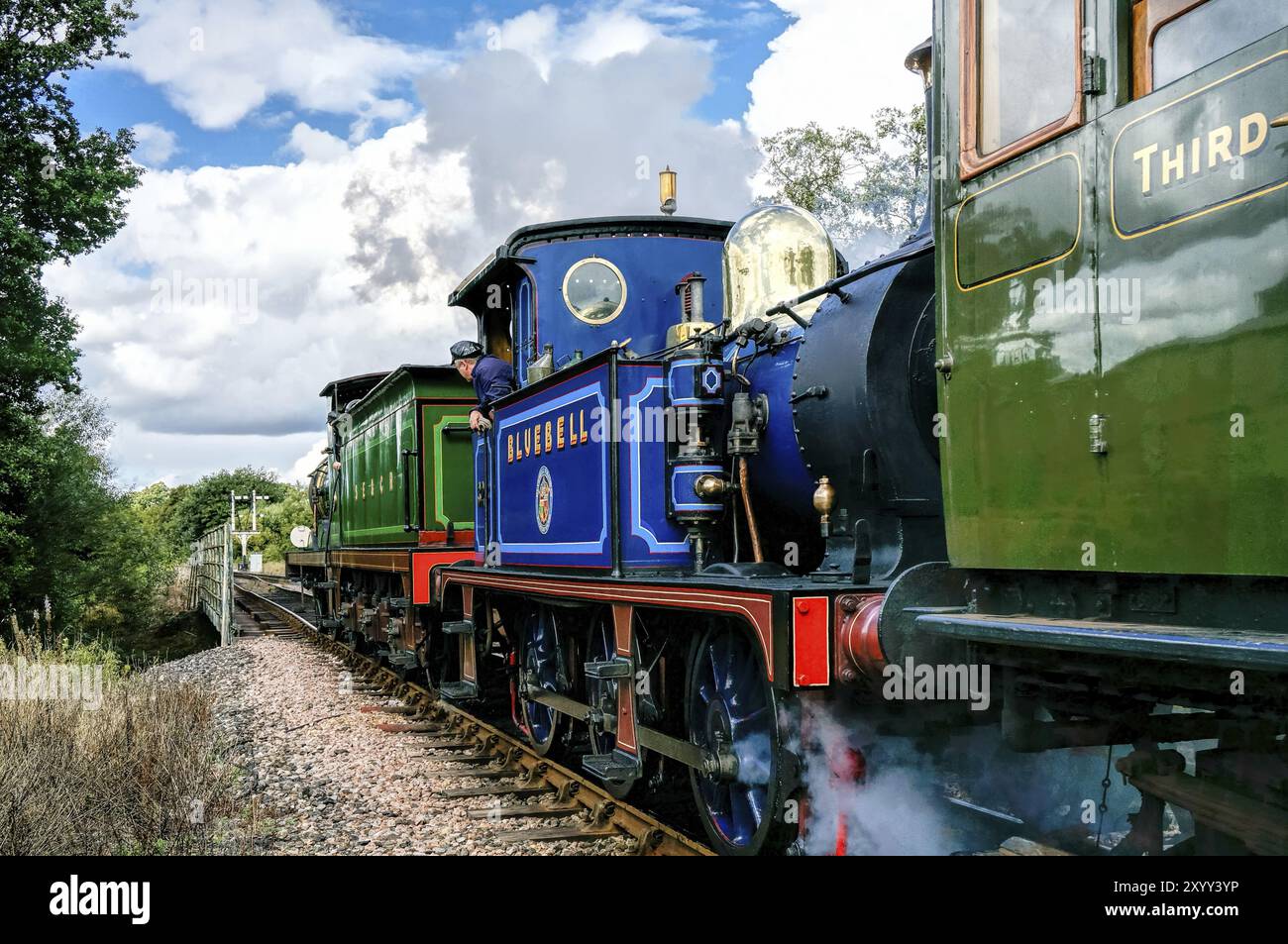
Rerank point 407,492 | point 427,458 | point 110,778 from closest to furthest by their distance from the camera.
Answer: point 110,778, point 427,458, point 407,492

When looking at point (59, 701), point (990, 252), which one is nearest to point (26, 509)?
point (59, 701)

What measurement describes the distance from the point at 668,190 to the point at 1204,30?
4.95 metres

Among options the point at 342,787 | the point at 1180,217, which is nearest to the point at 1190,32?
the point at 1180,217

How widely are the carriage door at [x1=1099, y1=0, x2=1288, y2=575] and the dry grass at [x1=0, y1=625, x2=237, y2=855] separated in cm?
447

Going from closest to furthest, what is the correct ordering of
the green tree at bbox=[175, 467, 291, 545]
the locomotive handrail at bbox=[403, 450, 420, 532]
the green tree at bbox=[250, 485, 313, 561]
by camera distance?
1. the locomotive handrail at bbox=[403, 450, 420, 532]
2. the green tree at bbox=[250, 485, 313, 561]
3. the green tree at bbox=[175, 467, 291, 545]

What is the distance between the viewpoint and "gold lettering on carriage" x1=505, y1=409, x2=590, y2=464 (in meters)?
5.97

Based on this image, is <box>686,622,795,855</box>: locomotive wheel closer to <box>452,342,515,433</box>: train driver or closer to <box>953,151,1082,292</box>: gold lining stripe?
<box>953,151,1082,292</box>: gold lining stripe

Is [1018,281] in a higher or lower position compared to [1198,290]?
higher

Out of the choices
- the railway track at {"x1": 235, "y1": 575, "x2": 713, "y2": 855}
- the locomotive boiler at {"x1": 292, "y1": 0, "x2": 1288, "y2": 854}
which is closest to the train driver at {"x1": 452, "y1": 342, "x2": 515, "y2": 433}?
the locomotive boiler at {"x1": 292, "y1": 0, "x2": 1288, "y2": 854}

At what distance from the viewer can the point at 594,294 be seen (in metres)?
6.97

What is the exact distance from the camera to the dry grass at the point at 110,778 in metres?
5.09

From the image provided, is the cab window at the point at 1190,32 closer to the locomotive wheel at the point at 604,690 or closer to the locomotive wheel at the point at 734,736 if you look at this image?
the locomotive wheel at the point at 734,736

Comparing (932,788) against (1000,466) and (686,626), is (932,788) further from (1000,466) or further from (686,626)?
(1000,466)

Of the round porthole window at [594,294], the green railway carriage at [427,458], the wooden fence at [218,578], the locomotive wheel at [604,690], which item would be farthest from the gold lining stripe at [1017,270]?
the wooden fence at [218,578]
